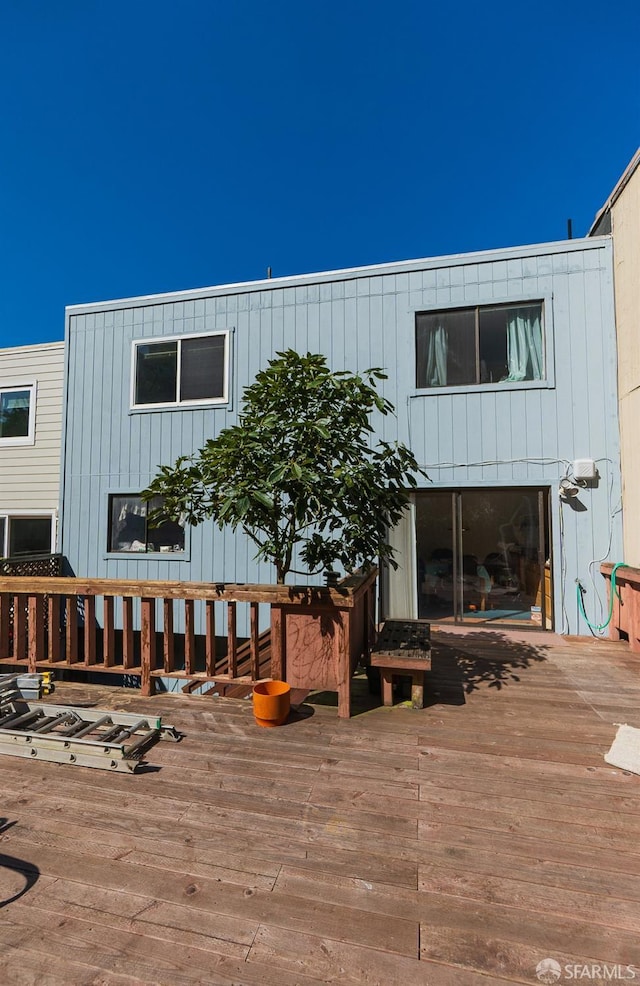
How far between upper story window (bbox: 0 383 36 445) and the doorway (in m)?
7.43

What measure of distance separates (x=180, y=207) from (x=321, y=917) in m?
16.1

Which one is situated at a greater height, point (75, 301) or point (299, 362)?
point (75, 301)

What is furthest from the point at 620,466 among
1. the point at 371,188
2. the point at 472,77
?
the point at 371,188

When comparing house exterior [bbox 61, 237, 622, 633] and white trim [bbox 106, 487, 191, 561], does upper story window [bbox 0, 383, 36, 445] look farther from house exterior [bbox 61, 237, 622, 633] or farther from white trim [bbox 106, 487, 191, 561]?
white trim [bbox 106, 487, 191, 561]

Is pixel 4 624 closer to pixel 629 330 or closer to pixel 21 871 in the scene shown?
pixel 21 871

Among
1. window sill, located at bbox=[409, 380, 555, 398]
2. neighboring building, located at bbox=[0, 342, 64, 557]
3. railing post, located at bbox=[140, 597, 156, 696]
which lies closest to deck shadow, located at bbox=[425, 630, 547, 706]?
railing post, located at bbox=[140, 597, 156, 696]

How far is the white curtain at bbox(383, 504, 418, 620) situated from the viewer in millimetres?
5887

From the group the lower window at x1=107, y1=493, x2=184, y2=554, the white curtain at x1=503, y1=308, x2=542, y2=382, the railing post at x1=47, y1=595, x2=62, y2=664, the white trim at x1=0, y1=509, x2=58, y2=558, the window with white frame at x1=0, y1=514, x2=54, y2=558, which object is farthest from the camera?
the window with white frame at x1=0, y1=514, x2=54, y2=558

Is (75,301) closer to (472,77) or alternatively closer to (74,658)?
(74,658)

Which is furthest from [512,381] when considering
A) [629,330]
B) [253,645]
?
[253,645]

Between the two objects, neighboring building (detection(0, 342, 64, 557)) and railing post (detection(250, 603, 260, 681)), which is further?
neighboring building (detection(0, 342, 64, 557))

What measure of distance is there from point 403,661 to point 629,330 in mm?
4852

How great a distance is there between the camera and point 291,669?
3057 mm

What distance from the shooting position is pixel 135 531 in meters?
7.02
